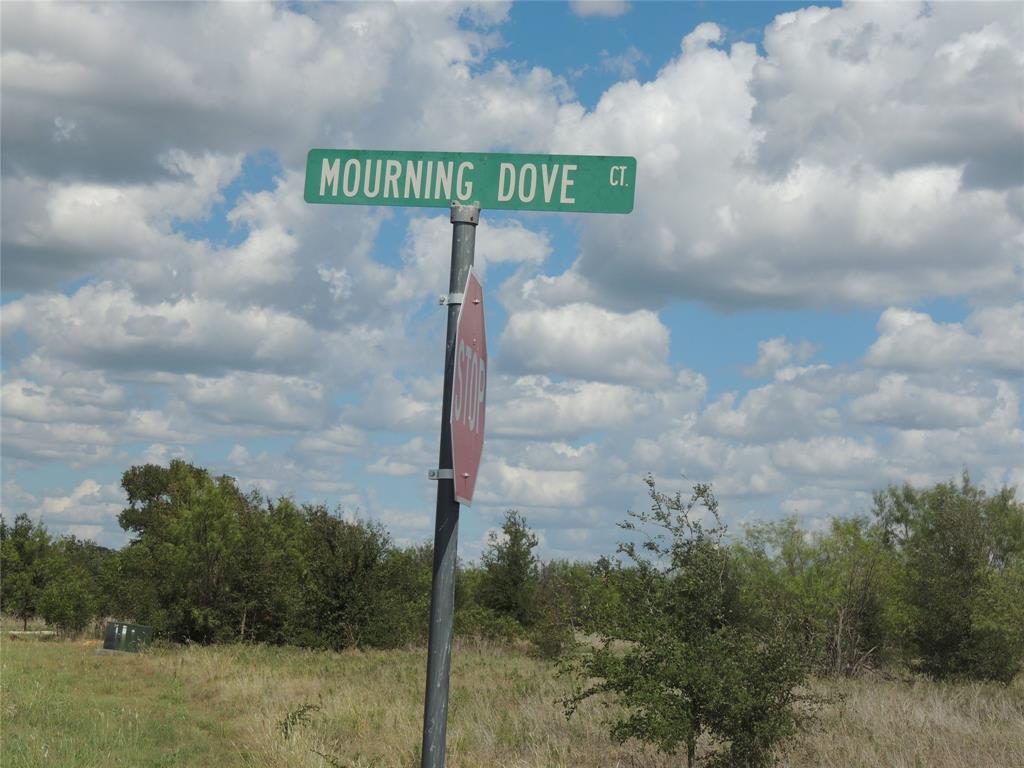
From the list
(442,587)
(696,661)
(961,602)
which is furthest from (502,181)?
(961,602)

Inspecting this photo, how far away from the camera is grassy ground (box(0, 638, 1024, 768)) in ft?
34.0

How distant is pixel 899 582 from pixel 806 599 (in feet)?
11.3

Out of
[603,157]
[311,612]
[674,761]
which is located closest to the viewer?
[603,157]

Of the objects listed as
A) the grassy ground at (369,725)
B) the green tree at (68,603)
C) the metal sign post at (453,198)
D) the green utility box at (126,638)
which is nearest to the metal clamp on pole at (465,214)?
the metal sign post at (453,198)

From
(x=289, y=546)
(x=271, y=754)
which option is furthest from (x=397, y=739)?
(x=289, y=546)

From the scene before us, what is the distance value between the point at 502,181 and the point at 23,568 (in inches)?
1773

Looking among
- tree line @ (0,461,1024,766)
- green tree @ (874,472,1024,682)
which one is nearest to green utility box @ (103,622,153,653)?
tree line @ (0,461,1024,766)

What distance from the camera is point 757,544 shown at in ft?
105

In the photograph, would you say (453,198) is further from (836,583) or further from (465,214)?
(836,583)

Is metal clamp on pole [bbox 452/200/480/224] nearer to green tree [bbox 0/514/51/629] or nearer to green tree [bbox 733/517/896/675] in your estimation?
green tree [bbox 733/517/896/675]

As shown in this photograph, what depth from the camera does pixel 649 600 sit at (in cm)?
1023

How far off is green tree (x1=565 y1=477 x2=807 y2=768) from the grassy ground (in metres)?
0.78

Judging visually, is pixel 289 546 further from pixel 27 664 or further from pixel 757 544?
pixel 757 544

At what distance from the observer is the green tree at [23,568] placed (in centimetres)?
4253
